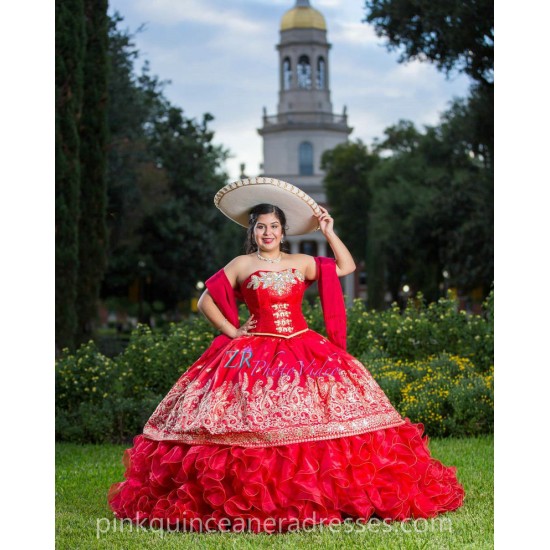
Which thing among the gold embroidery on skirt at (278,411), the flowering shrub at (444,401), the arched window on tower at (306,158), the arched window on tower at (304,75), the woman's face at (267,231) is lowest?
the flowering shrub at (444,401)

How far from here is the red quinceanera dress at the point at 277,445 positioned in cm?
539

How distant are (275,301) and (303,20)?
2237 inches

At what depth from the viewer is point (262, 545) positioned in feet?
16.8

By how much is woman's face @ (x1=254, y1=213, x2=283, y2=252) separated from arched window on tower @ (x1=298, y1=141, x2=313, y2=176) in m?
56.8

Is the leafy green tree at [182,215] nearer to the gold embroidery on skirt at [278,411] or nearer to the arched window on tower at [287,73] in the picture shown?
the gold embroidery on skirt at [278,411]

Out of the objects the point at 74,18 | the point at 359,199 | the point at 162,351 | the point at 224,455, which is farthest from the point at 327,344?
the point at 359,199

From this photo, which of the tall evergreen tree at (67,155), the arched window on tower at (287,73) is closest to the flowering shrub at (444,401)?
the tall evergreen tree at (67,155)

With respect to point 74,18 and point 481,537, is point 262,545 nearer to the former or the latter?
point 481,537

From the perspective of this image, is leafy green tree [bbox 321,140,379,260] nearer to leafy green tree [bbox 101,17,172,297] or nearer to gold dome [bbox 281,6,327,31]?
gold dome [bbox 281,6,327,31]

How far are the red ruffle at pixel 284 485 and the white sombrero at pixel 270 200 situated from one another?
149 cm

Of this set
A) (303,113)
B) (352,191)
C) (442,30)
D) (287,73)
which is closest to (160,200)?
(442,30)

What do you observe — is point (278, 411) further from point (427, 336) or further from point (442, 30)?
point (442, 30)

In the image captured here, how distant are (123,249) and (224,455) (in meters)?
22.9

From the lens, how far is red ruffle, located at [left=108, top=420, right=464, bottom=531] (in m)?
5.37
